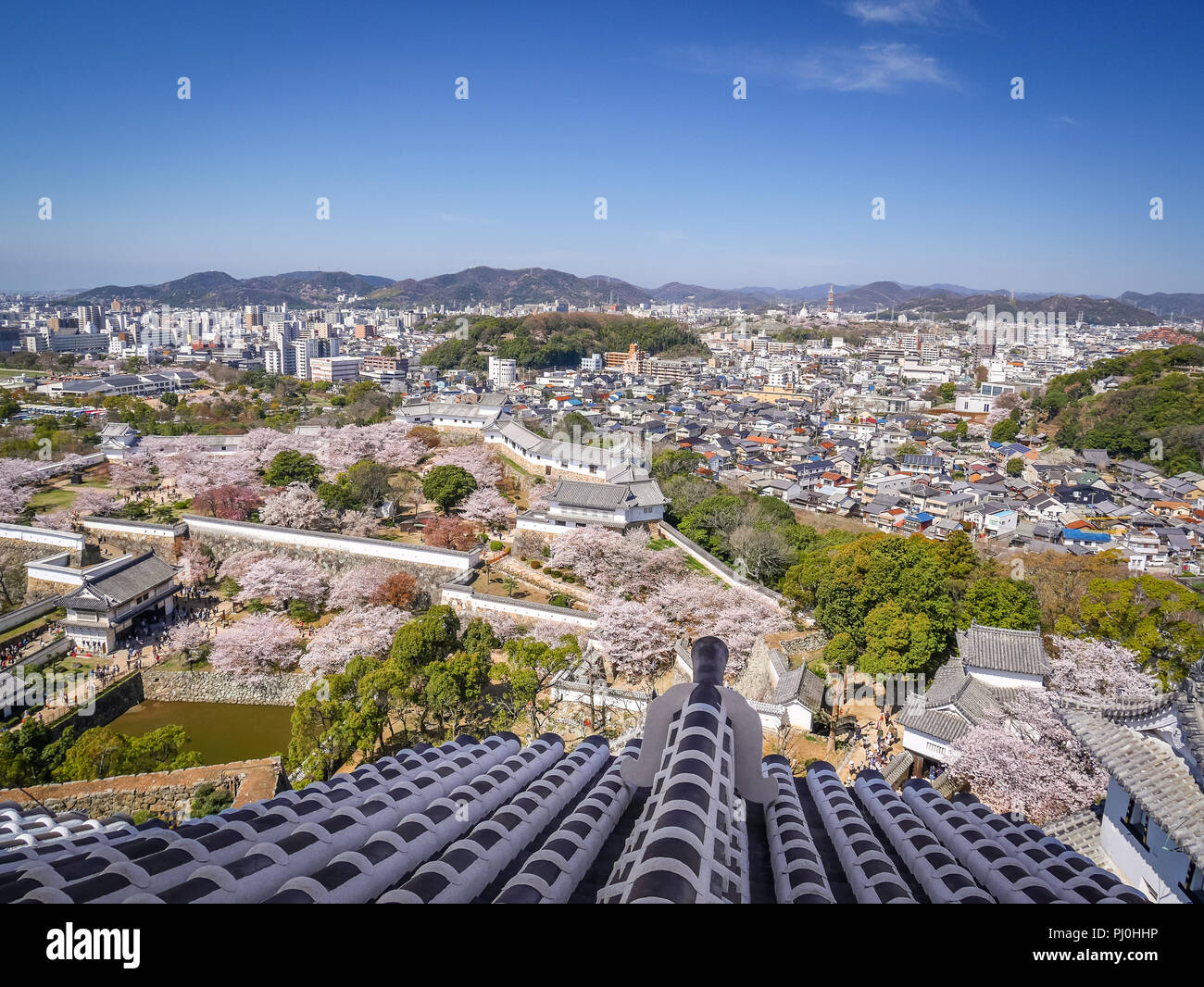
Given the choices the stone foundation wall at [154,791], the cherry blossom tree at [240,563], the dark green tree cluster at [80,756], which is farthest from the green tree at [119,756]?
the cherry blossom tree at [240,563]

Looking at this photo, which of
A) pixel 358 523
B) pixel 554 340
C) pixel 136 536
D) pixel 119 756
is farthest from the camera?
pixel 554 340

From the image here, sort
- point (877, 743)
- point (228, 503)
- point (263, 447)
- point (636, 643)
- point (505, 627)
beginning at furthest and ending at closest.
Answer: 1. point (263, 447)
2. point (228, 503)
3. point (505, 627)
4. point (636, 643)
5. point (877, 743)

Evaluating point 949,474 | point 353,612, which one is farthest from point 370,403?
point 949,474

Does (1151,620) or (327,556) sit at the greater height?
(1151,620)

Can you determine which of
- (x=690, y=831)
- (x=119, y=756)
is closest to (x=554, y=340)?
(x=119, y=756)

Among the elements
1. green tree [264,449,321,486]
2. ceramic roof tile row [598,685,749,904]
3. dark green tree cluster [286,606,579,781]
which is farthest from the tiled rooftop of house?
green tree [264,449,321,486]

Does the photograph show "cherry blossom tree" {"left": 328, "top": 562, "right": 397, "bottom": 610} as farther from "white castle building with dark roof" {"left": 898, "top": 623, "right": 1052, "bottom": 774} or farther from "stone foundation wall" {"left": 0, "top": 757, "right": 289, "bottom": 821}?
"white castle building with dark roof" {"left": 898, "top": 623, "right": 1052, "bottom": 774}

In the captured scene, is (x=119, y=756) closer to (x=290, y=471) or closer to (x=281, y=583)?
(x=281, y=583)

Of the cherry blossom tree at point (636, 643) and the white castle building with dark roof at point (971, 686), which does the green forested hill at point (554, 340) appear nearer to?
the cherry blossom tree at point (636, 643)
